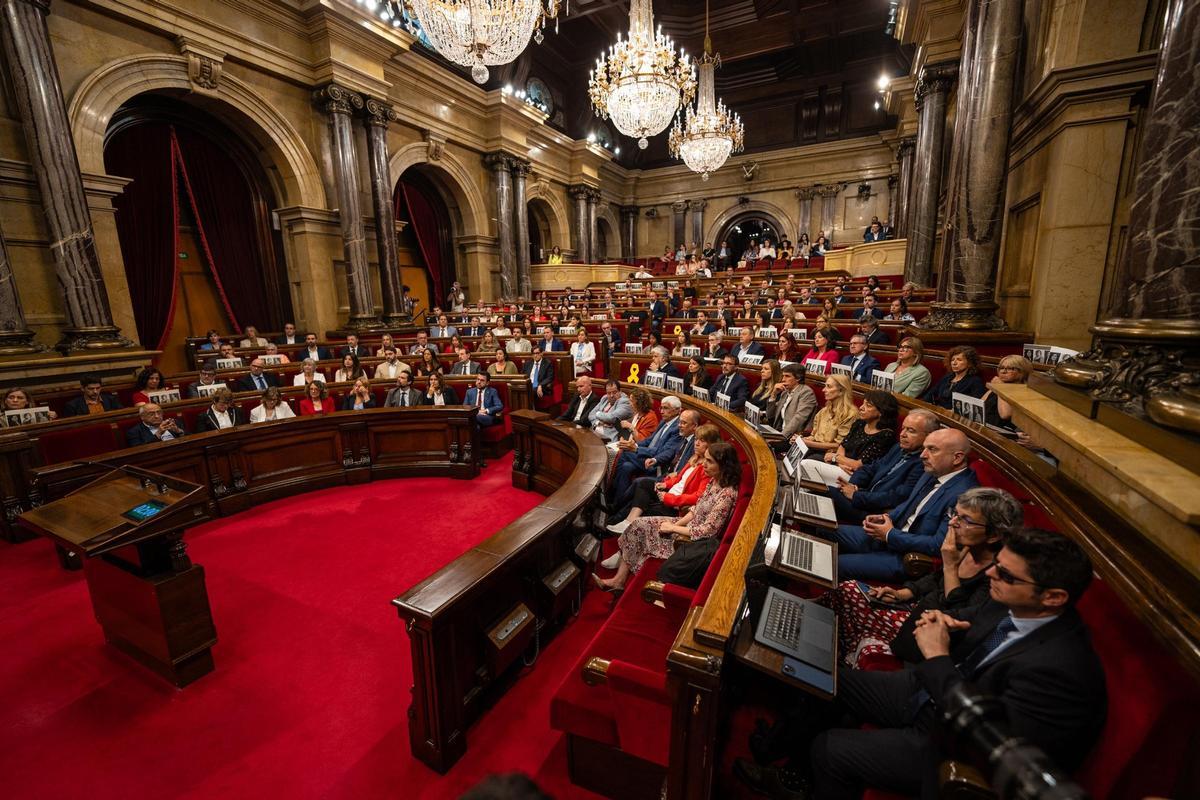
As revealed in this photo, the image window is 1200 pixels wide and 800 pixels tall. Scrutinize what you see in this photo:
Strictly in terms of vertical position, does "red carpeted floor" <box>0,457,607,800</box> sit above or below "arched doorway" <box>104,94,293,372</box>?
below

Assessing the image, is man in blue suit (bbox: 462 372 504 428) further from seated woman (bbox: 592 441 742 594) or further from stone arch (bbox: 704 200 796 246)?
stone arch (bbox: 704 200 796 246)

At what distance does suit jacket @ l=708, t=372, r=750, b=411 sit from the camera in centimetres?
468

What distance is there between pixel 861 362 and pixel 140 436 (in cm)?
632

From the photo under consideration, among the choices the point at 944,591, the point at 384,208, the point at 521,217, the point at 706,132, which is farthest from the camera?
the point at 521,217

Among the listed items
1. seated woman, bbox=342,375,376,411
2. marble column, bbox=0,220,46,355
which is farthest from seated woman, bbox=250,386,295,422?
marble column, bbox=0,220,46,355

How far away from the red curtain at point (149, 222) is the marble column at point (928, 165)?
486 inches

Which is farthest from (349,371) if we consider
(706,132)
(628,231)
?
(628,231)

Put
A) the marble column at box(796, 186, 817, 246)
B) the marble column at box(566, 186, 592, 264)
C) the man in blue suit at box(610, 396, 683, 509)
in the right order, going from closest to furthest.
Result: the man in blue suit at box(610, 396, 683, 509), the marble column at box(566, 186, 592, 264), the marble column at box(796, 186, 817, 246)

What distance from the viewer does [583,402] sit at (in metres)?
5.03

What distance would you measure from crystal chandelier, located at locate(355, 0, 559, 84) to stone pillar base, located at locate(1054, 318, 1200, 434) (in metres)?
5.47

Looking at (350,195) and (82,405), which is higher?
(350,195)

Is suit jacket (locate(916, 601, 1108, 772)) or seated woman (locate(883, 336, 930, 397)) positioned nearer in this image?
suit jacket (locate(916, 601, 1108, 772))

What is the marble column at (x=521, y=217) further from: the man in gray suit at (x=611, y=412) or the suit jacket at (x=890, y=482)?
the suit jacket at (x=890, y=482)

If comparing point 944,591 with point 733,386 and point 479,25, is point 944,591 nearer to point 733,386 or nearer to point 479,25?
point 733,386
